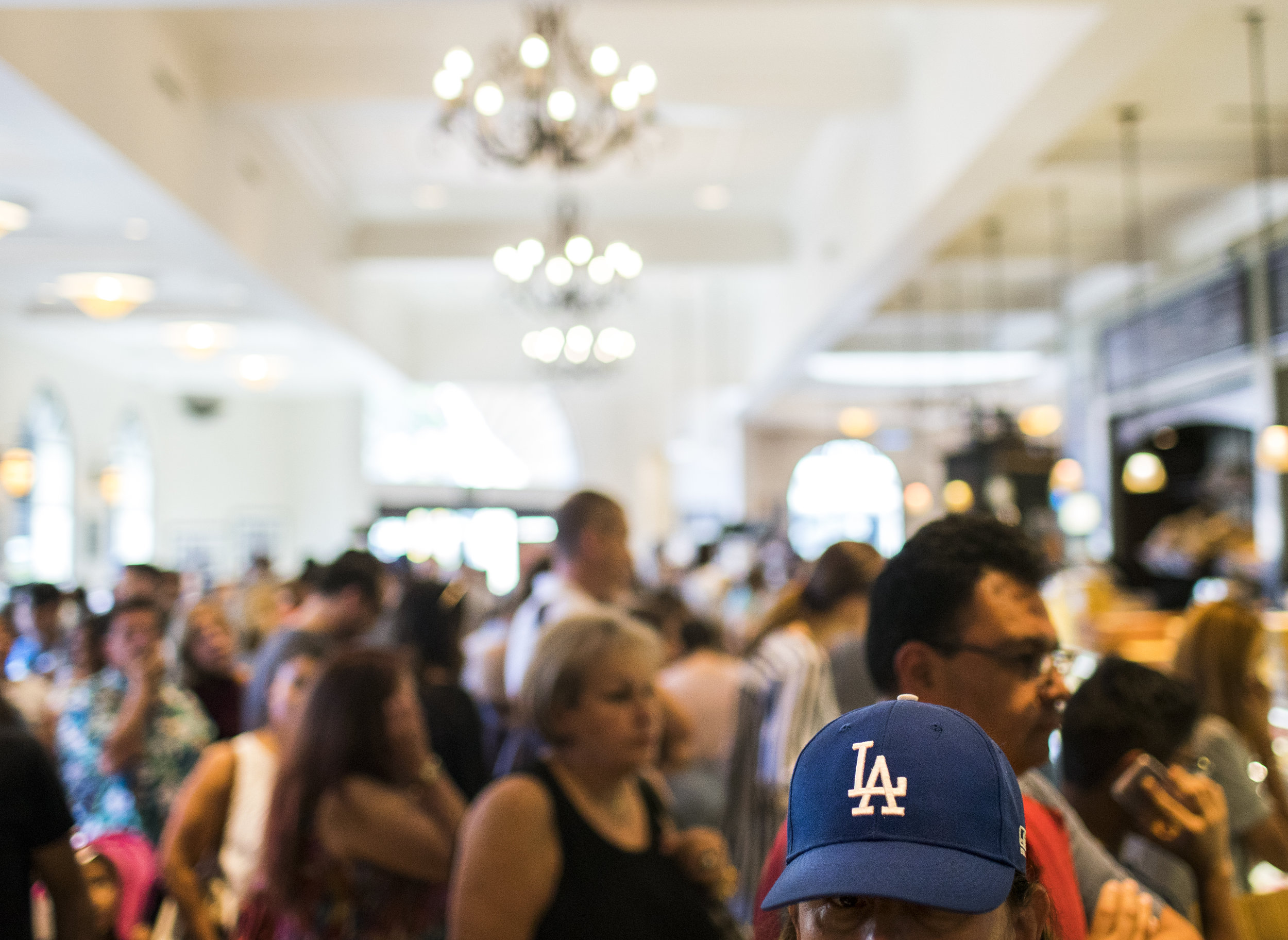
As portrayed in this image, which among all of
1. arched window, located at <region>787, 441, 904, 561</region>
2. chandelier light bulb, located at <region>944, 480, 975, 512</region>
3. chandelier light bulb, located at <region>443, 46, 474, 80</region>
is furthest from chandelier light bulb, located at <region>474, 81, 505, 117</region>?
arched window, located at <region>787, 441, 904, 561</region>

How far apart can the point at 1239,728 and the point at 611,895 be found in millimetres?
1870

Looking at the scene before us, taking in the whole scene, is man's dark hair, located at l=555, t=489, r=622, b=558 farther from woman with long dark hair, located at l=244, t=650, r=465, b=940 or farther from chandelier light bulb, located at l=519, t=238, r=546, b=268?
chandelier light bulb, located at l=519, t=238, r=546, b=268

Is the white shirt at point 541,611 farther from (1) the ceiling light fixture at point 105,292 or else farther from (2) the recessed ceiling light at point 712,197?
(1) the ceiling light fixture at point 105,292

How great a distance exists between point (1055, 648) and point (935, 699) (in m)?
0.19

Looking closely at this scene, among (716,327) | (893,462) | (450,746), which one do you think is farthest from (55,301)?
Result: (893,462)

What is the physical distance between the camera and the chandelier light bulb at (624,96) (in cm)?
548

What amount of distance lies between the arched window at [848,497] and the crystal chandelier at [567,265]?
49.5 feet

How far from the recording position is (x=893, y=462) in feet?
78.5

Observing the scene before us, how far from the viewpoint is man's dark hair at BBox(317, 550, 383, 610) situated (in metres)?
4.39

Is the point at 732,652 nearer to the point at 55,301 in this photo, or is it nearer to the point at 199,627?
the point at 199,627

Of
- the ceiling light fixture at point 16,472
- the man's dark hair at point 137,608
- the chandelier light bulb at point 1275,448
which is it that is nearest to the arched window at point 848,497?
the ceiling light fixture at point 16,472

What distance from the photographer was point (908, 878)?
967 millimetres

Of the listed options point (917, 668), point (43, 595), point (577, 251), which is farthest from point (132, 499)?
point (917, 668)

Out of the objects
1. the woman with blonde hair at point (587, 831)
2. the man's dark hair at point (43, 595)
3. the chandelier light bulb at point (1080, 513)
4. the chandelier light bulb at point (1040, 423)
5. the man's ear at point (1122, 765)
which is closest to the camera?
the woman with blonde hair at point (587, 831)
